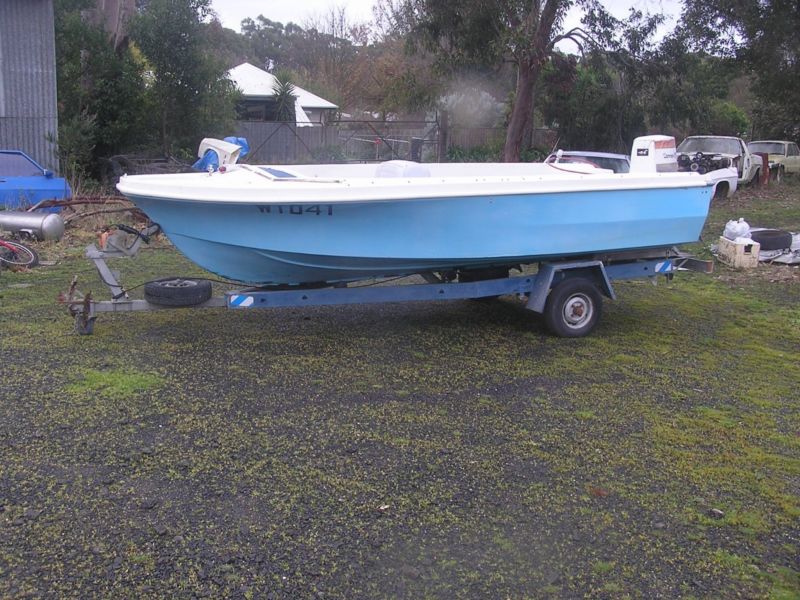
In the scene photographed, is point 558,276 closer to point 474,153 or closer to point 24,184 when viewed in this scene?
point 24,184

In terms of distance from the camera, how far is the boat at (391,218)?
5.64 metres

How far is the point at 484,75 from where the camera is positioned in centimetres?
2159

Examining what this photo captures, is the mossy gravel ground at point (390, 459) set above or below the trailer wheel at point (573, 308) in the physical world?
below

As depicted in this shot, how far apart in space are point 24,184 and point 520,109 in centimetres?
1192

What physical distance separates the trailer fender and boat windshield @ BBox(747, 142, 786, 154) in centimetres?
2119

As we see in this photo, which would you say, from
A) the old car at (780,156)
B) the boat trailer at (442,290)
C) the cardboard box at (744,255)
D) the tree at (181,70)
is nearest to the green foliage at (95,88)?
the tree at (181,70)

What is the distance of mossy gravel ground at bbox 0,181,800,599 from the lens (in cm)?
328

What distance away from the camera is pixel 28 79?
1379cm

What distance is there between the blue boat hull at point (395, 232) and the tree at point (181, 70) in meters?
11.9

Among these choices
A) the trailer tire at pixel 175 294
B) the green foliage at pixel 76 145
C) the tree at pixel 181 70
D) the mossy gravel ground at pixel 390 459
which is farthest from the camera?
the tree at pixel 181 70

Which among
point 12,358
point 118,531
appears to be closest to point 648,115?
point 12,358

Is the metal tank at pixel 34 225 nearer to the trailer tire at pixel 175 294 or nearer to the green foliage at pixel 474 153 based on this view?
the trailer tire at pixel 175 294

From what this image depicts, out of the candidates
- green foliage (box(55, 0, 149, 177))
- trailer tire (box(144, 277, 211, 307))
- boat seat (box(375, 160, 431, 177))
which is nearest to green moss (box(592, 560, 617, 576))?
trailer tire (box(144, 277, 211, 307))

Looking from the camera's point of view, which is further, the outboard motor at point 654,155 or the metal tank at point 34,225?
the metal tank at point 34,225
